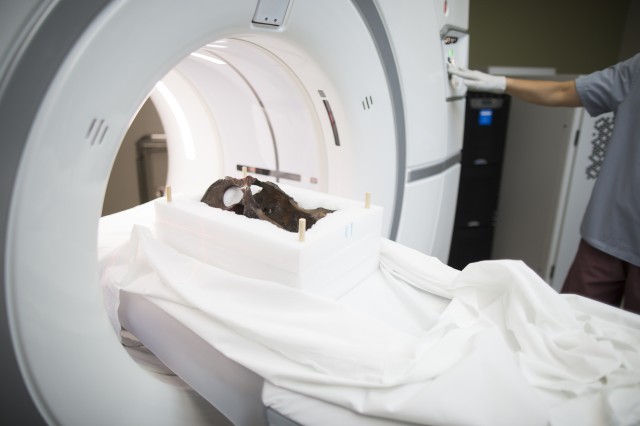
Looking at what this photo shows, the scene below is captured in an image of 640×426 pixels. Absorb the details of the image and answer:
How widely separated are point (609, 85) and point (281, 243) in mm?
1512

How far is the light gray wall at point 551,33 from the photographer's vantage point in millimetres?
3545

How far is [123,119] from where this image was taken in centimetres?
76

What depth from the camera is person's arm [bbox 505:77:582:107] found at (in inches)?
68.3

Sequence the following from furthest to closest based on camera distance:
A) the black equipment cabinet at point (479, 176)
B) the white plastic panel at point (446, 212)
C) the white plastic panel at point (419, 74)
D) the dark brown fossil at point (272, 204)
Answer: the black equipment cabinet at point (479, 176) → the white plastic panel at point (446, 212) → the white plastic panel at point (419, 74) → the dark brown fossil at point (272, 204)

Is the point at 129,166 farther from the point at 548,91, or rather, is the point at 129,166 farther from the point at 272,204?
the point at 548,91

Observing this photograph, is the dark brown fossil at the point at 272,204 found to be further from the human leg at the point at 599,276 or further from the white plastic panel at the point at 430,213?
the human leg at the point at 599,276

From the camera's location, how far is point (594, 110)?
5.59 feet

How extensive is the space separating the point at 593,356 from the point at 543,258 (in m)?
1.87

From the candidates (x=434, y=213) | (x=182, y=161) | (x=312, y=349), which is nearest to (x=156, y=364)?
(x=312, y=349)

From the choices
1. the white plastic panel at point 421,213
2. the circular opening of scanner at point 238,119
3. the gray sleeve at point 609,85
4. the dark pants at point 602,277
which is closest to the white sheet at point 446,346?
the circular opening of scanner at point 238,119

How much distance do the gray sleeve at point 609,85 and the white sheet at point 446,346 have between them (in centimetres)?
110

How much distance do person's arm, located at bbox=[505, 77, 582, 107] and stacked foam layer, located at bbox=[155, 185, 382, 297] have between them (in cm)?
121

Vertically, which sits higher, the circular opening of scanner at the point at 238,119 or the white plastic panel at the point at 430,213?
the circular opening of scanner at the point at 238,119

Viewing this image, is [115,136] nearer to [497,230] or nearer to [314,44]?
[314,44]
